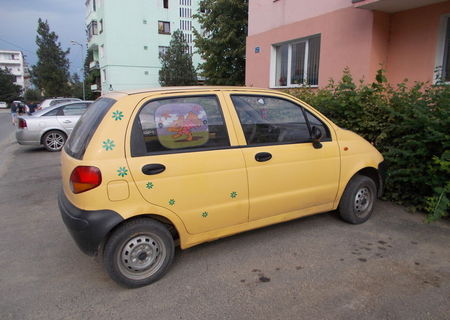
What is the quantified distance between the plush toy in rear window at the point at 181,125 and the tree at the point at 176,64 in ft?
115

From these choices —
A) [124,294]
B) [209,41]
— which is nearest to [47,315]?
[124,294]

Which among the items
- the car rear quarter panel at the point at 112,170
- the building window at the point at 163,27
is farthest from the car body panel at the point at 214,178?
the building window at the point at 163,27

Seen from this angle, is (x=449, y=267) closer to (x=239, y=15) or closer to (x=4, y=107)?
(x=239, y=15)

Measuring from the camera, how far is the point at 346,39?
8.83 m

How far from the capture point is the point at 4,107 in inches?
2464

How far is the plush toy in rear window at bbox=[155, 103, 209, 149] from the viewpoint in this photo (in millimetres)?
3051

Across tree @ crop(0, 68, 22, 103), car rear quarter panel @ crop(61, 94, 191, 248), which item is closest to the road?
car rear quarter panel @ crop(61, 94, 191, 248)

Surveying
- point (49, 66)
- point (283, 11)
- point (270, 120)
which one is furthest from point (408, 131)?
point (49, 66)

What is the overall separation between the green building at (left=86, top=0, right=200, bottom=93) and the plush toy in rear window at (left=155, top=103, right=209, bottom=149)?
36.3m

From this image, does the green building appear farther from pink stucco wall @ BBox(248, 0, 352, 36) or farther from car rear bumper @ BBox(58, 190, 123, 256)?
car rear bumper @ BBox(58, 190, 123, 256)

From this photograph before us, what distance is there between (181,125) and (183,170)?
431mm

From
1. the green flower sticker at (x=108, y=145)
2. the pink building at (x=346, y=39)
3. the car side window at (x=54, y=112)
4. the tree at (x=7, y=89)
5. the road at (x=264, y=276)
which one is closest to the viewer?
the road at (x=264, y=276)

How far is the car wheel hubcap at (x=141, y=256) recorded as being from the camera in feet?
9.69

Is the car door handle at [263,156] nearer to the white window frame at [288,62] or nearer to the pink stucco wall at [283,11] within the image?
the white window frame at [288,62]
